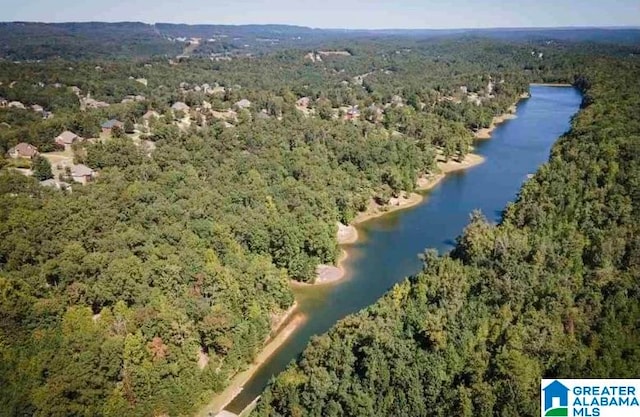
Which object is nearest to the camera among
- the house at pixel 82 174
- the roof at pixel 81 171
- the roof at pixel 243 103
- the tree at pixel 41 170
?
the tree at pixel 41 170

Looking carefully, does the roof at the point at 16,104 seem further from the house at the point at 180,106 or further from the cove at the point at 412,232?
the cove at the point at 412,232

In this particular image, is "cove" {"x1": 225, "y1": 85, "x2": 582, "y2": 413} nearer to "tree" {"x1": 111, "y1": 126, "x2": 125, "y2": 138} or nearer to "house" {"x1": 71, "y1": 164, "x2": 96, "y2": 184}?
"house" {"x1": 71, "y1": 164, "x2": 96, "y2": 184}

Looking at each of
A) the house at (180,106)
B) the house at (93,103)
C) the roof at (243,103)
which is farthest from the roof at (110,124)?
the roof at (243,103)

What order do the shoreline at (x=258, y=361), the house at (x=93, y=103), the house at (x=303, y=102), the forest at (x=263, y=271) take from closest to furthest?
1. the forest at (x=263, y=271)
2. the shoreline at (x=258, y=361)
3. the house at (x=93, y=103)
4. the house at (x=303, y=102)

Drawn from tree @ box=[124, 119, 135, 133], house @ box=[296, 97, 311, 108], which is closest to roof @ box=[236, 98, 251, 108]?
house @ box=[296, 97, 311, 108]

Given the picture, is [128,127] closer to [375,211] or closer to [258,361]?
[375,211]

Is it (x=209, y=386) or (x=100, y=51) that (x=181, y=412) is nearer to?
(x=209, y=386)
